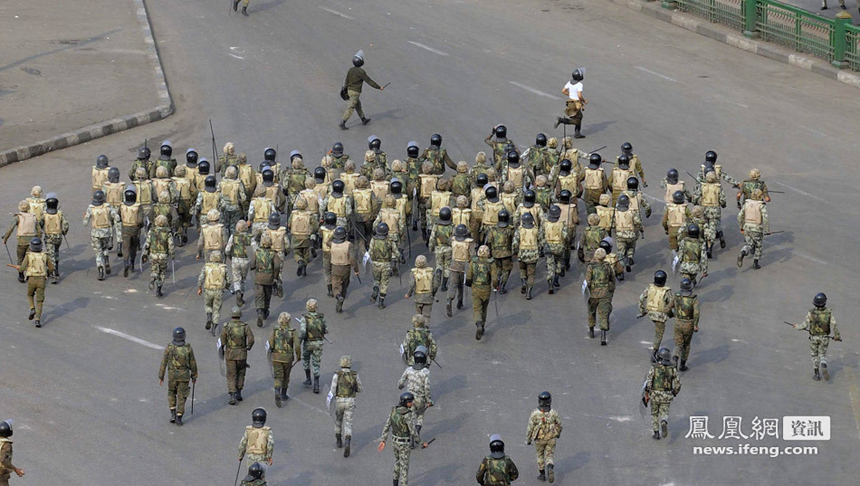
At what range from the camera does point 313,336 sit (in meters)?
24.0

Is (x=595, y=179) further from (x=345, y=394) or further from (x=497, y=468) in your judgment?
(x=497, y=468)

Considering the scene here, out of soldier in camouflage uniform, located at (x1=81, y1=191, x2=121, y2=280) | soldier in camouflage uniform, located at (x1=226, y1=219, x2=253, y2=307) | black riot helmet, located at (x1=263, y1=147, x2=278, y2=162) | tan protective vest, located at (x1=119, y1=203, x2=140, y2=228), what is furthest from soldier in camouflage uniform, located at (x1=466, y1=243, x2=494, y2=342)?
soldier in camouflage uniform, located at (x1=81, y1=191, x2=121, y2=280)

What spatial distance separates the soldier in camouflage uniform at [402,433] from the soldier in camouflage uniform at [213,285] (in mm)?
5866

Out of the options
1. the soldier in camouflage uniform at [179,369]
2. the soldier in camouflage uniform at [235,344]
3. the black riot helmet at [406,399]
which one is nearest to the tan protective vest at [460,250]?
the soldier in camouflage uniform at [235,344]

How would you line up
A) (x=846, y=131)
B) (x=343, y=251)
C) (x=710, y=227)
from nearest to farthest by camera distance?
(x=343, y=251) < (x=710, y=227) < (x=846, y=131)

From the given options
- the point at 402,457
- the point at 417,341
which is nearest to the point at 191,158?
the point at 417,341

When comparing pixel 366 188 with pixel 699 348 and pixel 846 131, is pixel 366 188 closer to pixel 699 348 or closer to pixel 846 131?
pixel 699 348

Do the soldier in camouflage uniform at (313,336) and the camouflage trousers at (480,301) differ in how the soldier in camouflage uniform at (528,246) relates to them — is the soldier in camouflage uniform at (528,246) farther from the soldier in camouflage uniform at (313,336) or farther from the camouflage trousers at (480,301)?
the soldier in camouflage uniform at (313,336)

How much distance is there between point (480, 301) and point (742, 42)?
19187 millimetres

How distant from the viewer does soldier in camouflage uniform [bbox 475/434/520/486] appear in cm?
2006

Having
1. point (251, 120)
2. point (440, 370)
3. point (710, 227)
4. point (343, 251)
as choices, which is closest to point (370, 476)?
point (440, 370)

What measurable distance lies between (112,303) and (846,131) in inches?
702

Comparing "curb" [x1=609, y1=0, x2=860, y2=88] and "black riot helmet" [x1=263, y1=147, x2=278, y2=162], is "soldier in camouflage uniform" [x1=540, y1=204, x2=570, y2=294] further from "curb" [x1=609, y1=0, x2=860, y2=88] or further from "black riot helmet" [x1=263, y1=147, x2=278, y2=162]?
"curb" [x1=609, y1=0, x2=860, y2=88]

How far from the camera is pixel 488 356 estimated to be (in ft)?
84.3
